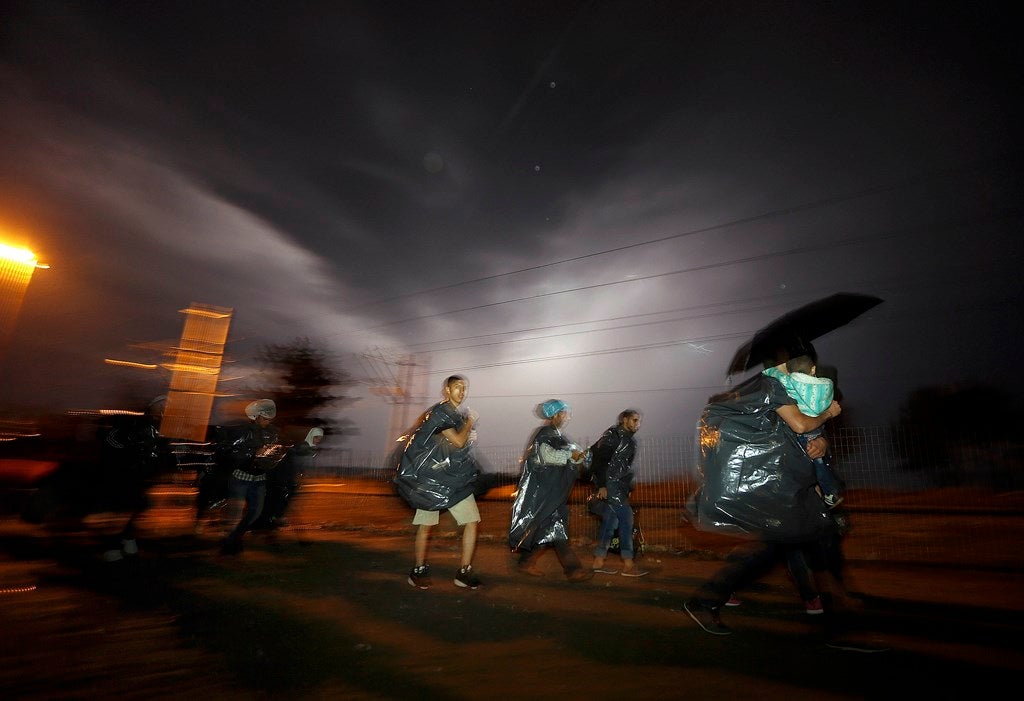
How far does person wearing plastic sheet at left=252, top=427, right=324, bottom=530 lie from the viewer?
7.13 meters

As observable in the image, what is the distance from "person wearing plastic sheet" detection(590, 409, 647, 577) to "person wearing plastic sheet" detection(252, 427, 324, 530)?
13.0 ft

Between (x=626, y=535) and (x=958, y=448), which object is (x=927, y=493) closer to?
(x=958, y=448)

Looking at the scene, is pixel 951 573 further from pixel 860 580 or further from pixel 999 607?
pixel 999 607

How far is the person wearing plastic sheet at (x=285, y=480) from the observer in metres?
7.13

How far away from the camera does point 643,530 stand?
1037cm

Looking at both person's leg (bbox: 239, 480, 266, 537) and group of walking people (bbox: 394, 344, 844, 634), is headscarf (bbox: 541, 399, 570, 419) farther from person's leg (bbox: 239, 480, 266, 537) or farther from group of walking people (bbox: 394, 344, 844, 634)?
person's leg (bbox: 239, 480, 266, 537)

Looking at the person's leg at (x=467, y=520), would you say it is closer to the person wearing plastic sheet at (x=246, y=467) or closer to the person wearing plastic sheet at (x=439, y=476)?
the person wearing plastic sheet at (x=439, y=476)

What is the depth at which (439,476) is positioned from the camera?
449 centimetres

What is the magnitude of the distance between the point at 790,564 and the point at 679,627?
1.02m

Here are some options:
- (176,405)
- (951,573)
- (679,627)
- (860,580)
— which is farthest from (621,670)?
(176,405)

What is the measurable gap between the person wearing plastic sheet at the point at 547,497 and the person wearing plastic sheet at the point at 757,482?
185cm

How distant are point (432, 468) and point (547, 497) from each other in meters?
1.21

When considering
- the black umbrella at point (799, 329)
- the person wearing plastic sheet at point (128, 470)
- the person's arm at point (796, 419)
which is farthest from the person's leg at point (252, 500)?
the person's arm at point (796, 419)

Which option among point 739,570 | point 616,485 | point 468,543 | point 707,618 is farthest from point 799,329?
point 468,543
